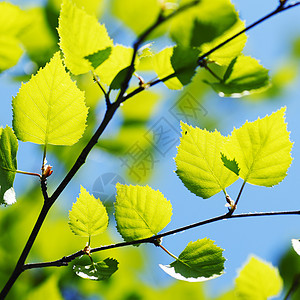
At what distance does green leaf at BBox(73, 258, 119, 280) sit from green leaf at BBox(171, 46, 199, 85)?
29 cm

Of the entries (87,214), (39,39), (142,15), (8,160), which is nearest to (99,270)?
(87,214)

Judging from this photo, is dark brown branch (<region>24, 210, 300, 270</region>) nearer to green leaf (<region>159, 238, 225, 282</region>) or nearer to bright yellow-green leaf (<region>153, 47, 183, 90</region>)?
green leaf (<region>159, 238, 225, 282</region>)

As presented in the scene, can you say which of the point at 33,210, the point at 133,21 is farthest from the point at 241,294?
the point at 33,210

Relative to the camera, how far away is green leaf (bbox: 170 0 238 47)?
1.42ft

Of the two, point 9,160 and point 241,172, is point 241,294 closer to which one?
point 241,172

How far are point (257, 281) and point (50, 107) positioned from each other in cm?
48

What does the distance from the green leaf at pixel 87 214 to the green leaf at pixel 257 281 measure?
286mm

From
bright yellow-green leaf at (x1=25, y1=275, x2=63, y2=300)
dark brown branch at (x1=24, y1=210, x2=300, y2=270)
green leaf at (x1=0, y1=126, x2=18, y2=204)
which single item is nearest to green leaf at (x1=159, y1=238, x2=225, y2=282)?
dark brown branch at (x1=24, y1=210, x2=300, y2=270)

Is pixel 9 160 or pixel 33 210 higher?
pixel 9 160

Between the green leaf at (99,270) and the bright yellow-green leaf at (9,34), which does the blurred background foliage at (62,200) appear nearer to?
the bright yellow-green leaf at (9,34)

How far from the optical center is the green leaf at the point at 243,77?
0.52 m

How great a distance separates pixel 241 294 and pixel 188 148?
31 centimetres

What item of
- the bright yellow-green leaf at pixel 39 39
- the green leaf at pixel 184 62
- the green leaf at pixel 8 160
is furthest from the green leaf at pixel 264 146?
the bright yellow-green leaf at pixel 39 39

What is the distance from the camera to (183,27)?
1.48 ft
